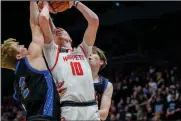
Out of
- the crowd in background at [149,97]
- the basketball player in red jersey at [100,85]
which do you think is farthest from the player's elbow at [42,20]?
the crowd in background at [149,97]

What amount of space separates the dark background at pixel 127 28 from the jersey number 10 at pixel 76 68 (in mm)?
10939

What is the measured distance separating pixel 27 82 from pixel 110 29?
44.6ft

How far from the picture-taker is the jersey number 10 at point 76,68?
4051 mm

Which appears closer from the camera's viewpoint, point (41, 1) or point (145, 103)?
point (41, 1)

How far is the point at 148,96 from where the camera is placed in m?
12.4

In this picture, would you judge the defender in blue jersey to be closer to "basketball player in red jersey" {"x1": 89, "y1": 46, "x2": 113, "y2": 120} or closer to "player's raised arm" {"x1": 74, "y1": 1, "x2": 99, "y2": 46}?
"player's raised arm" {"x1": 74, "y1": 1, "x2": 99, "y2": 46}

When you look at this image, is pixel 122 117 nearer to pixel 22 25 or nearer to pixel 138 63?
pixel 138 63

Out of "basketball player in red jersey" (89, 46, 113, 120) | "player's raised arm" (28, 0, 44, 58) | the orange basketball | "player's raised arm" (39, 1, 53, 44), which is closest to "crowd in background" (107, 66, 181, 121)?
"basketball player in red jersey" (89, 46, 113, 120)

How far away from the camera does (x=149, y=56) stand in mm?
15797

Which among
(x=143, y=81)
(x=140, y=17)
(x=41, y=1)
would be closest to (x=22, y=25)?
(x=140, y=17)

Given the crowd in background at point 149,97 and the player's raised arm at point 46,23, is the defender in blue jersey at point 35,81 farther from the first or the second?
the crowd in background at point 149,97

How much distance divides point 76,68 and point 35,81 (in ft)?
1.45

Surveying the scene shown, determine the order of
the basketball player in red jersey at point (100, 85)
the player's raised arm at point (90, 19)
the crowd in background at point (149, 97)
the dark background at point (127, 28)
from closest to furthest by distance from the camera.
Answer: the player's raised arm at point (90, 19)
the basketball player in red jersey at point (100, 85)
the crowd in background at point (149, 97)
the dark background at point (127, 28)

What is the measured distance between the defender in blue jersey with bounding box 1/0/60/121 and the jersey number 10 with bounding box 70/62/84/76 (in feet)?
0.84
